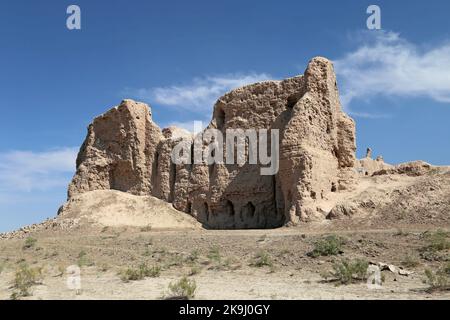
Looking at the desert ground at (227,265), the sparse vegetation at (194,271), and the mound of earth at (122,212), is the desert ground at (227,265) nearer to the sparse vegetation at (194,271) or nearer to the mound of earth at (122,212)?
the sparse vegetation at (194,271)

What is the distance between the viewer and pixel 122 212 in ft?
104

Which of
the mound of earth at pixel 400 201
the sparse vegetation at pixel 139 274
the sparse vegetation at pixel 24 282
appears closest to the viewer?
the sparse vegetation at pixel 24 282

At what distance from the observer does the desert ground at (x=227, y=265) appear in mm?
10625

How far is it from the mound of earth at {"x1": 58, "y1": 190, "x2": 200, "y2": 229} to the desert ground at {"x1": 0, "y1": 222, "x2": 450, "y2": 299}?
354 inches

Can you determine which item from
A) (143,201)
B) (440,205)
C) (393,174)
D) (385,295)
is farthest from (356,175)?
(385,295)

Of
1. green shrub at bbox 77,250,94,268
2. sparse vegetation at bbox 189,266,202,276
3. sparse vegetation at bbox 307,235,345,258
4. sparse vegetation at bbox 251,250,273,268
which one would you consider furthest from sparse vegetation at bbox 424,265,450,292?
green shrub at bbox 77,250,94,268

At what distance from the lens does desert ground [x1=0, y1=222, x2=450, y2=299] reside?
10.6 metres

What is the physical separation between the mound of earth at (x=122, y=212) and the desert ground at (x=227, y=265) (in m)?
8.99

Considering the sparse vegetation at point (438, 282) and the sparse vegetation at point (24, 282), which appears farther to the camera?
the sparse vegetation at point (24, 282)

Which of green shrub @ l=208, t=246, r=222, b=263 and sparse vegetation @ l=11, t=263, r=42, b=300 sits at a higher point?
green shrub @ l=208, t=246, r=222, b=263

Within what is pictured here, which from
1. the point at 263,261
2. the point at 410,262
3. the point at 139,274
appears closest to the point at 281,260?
the point at 263,261

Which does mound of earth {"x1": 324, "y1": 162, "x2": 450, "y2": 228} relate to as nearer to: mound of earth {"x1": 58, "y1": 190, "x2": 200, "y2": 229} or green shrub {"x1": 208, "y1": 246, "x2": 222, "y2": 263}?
green shrub {"x1": 208, "y1": 246, "x2": 222, "y2": 263}

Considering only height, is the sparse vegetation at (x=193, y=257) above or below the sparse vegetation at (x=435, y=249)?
below

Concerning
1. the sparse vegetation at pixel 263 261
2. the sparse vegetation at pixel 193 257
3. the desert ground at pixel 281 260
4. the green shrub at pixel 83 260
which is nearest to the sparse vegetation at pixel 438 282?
the desert ground at pixel 281 260
